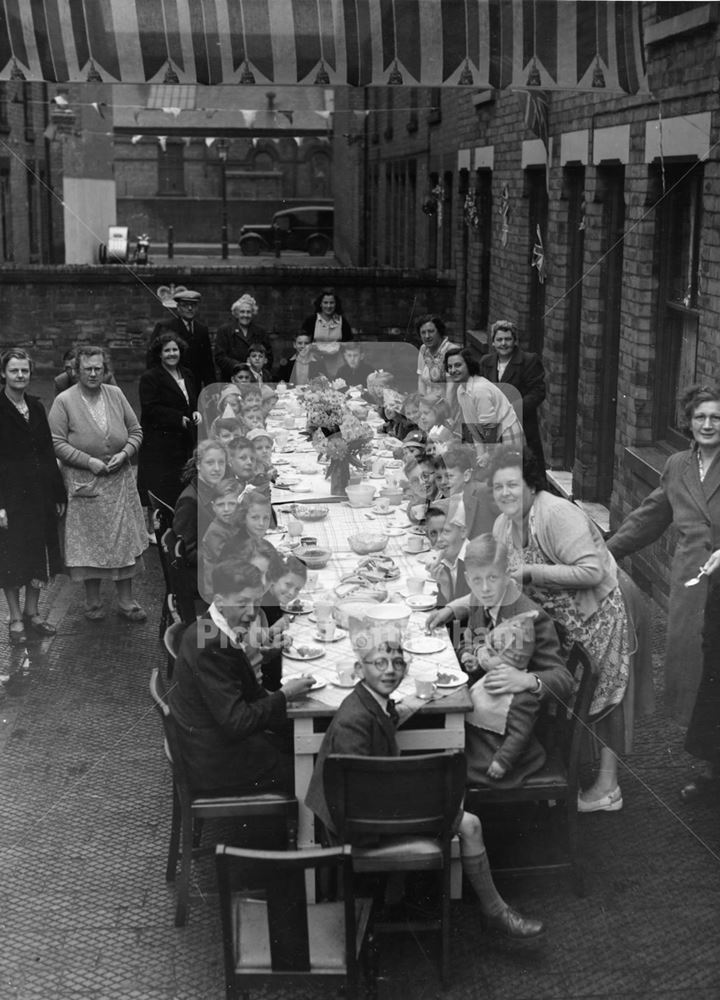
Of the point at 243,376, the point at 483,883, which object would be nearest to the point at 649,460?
the point at 243,376

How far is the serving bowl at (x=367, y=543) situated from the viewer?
22.0 ft

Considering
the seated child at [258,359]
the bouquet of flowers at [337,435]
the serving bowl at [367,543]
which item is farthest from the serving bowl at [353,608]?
the seated child at [258,359]

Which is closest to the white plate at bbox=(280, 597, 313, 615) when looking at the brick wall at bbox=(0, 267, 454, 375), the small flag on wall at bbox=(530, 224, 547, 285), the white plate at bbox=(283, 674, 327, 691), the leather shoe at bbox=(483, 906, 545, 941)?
the white plate at bbox=(283, 674, 327, 691)

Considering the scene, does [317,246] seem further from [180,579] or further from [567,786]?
[567,786]

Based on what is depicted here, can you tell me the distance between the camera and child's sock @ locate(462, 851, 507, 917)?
468cm

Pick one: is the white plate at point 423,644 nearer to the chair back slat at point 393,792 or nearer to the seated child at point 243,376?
the chair back slat at point 393,792

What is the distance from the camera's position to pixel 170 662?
18.2ft

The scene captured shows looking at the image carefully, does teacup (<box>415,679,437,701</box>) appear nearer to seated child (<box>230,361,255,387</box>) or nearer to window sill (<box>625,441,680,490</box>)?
window sill (<box>625,441,680,490</box>)

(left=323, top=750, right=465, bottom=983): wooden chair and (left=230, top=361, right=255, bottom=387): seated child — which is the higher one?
(left=230, top=361, right=255, bottom=387): seated child

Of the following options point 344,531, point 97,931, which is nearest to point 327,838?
point 97,931

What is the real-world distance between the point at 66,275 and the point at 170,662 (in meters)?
14.5

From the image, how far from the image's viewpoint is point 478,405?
8.88 m

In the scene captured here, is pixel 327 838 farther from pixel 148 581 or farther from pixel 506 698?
pixel 148 581

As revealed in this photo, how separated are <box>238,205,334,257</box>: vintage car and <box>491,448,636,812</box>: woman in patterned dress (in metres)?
35.9
